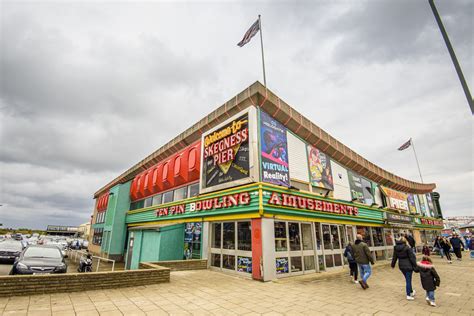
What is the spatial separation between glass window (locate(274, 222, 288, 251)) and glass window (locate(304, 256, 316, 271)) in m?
1.85

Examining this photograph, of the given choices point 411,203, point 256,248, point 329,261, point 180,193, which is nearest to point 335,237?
point 329,261

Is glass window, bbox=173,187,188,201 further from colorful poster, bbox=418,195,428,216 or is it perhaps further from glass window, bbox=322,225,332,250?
colorful poster, bbox=418,195,428,216

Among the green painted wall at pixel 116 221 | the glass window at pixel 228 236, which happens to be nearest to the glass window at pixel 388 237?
the glass window at pixel 228 236

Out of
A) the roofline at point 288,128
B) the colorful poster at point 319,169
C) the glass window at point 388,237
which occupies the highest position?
the roofline at point 288,128

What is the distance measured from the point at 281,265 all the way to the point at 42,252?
11.3 meters

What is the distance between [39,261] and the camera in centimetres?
991

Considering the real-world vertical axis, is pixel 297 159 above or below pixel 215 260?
above

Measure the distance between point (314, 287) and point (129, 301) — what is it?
6568mm

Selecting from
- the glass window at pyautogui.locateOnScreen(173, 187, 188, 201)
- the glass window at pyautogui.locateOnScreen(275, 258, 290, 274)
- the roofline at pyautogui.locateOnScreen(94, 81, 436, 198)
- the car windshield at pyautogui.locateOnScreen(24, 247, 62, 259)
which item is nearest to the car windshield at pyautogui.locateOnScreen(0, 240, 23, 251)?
the car windshield at pyautogui.locateOnScreen(24, 247, 62, 259)

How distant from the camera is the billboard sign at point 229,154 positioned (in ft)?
38.2

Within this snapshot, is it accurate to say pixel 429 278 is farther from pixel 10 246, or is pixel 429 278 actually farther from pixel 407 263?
pixel 10 246

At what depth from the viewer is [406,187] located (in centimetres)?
2680

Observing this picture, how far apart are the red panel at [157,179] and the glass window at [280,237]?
12.6 meters

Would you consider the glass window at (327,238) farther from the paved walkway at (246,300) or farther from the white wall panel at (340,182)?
the paved walkway at (246,300)
